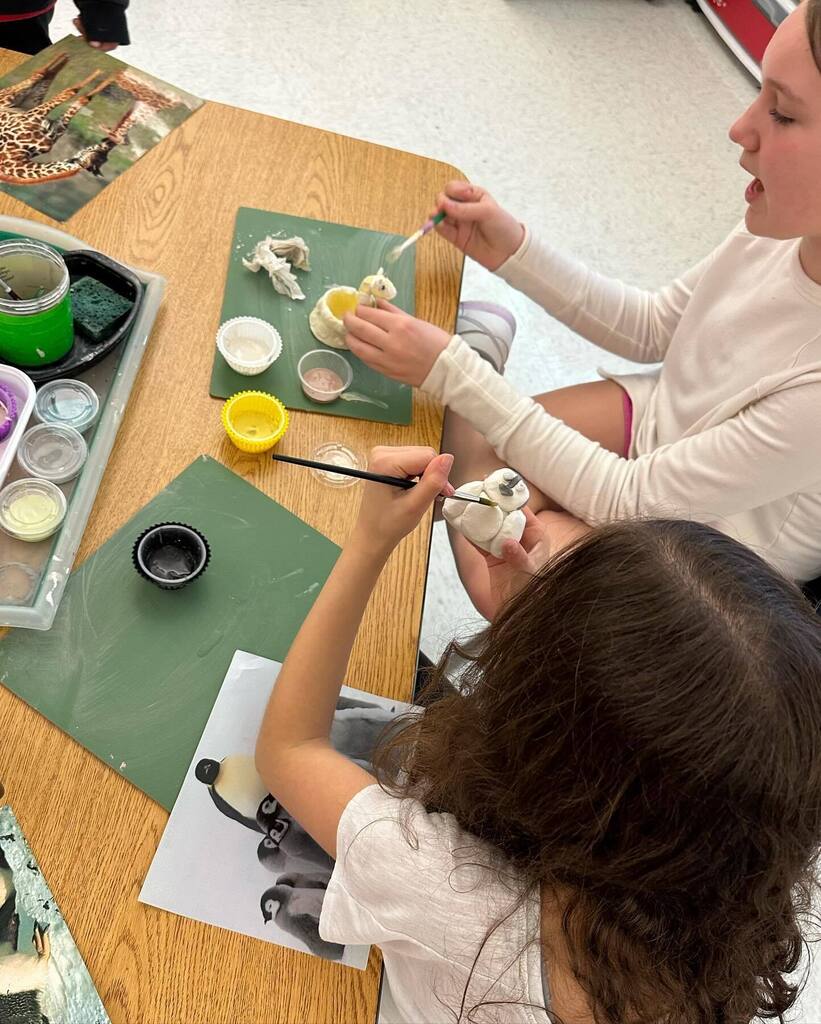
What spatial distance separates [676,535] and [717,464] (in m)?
0.46

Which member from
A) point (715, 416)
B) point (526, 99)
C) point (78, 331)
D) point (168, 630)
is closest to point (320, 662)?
point (168, 630)

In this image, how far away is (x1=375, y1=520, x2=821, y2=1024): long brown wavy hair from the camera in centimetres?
59

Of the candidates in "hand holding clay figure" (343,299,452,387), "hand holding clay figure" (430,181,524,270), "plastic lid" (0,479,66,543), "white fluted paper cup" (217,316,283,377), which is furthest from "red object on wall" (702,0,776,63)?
"plastic lid" (0,479,66,543)

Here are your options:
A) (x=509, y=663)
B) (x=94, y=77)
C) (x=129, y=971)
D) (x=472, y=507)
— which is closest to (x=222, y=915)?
(x=129, y=971)

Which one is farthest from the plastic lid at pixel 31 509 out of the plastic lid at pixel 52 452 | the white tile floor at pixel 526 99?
the white tile floor at pixel 526 99

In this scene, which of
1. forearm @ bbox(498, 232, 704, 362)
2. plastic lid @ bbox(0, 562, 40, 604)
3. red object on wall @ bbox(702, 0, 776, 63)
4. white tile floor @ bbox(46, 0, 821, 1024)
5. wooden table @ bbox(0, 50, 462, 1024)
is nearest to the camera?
wooden table @ bbox(0, 50, 462, 1024)

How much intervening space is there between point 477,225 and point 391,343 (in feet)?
1.11

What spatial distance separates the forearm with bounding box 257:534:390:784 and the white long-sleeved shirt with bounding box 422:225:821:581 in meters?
0.34

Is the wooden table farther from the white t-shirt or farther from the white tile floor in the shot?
the white tile floor

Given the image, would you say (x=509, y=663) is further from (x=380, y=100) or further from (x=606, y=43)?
(x=606, y=43)

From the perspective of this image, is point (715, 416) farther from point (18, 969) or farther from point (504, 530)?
point (18, 969)

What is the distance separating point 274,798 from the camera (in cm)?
81

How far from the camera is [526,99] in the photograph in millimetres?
2832

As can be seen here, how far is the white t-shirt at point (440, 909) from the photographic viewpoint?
2.23ft
